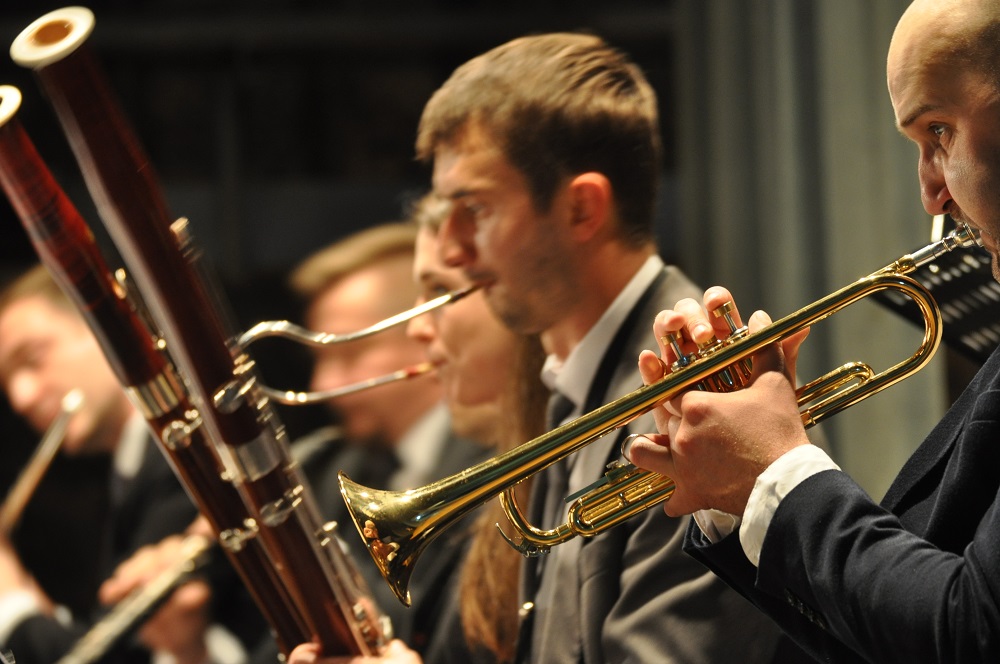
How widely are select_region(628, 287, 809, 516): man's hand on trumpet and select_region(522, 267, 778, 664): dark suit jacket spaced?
1.03ft

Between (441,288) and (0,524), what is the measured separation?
175 cm

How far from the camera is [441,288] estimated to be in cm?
255

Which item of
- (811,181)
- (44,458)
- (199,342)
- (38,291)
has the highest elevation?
(199,342)

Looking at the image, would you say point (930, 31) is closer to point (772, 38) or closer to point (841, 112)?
point (841, 112)

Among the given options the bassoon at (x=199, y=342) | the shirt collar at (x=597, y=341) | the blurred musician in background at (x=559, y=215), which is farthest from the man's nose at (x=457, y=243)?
the bassoon at (x=199, y=342)

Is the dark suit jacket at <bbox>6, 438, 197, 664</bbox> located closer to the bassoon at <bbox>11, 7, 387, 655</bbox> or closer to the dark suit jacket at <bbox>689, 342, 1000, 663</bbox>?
the bassoon at <bbox>11, 7, 387, 655</bbox>

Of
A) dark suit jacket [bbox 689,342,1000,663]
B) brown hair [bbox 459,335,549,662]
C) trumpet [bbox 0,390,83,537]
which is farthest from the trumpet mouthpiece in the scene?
dark suit jacket [bbox 689,342,1000,663]

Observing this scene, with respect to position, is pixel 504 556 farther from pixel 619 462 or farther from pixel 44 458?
pixel 44 458

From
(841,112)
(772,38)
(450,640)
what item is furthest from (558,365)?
(772,38)

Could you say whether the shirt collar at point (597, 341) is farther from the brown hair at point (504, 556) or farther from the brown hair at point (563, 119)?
the brown hair at point (504, 556)

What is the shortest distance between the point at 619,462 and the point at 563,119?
0.74 meters

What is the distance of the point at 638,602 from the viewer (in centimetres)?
172

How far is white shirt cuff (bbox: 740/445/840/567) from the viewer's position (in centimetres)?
124

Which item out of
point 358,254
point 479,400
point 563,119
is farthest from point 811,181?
point 563,119
